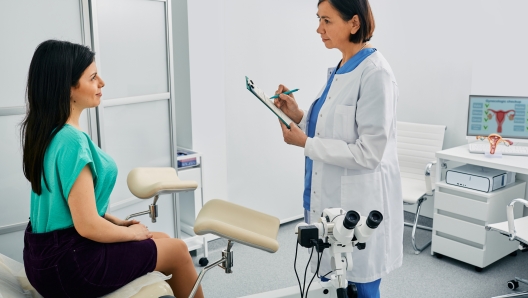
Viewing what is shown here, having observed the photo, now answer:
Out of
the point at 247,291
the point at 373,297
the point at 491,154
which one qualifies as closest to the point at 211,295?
the point at 247,291

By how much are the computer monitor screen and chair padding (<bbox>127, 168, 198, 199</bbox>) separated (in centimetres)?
223

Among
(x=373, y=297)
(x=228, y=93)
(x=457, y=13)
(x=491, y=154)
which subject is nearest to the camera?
(x=373, y=297)

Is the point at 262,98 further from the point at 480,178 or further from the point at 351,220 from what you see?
the point at 480,178

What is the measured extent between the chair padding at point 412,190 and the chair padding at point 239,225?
178 centimetres

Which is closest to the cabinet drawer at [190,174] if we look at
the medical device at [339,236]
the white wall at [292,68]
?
the white wall at [292,68]

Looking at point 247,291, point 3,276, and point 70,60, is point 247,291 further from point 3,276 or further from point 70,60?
point 70,60

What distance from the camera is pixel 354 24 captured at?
1.72 m

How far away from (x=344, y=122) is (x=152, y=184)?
0.70 meters

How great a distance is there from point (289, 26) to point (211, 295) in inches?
73.5

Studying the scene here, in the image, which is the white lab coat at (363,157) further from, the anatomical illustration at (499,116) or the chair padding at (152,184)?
the anatomical illustration at (499,116)

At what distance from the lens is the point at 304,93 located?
12.3ft

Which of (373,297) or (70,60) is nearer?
(70,60)

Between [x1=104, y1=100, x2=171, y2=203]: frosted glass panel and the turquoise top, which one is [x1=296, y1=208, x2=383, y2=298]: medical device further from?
[x1=104, y1=100, x2=171, y2=203]: frosted glass panel

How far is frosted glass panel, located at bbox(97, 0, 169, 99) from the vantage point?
8.45 feet
